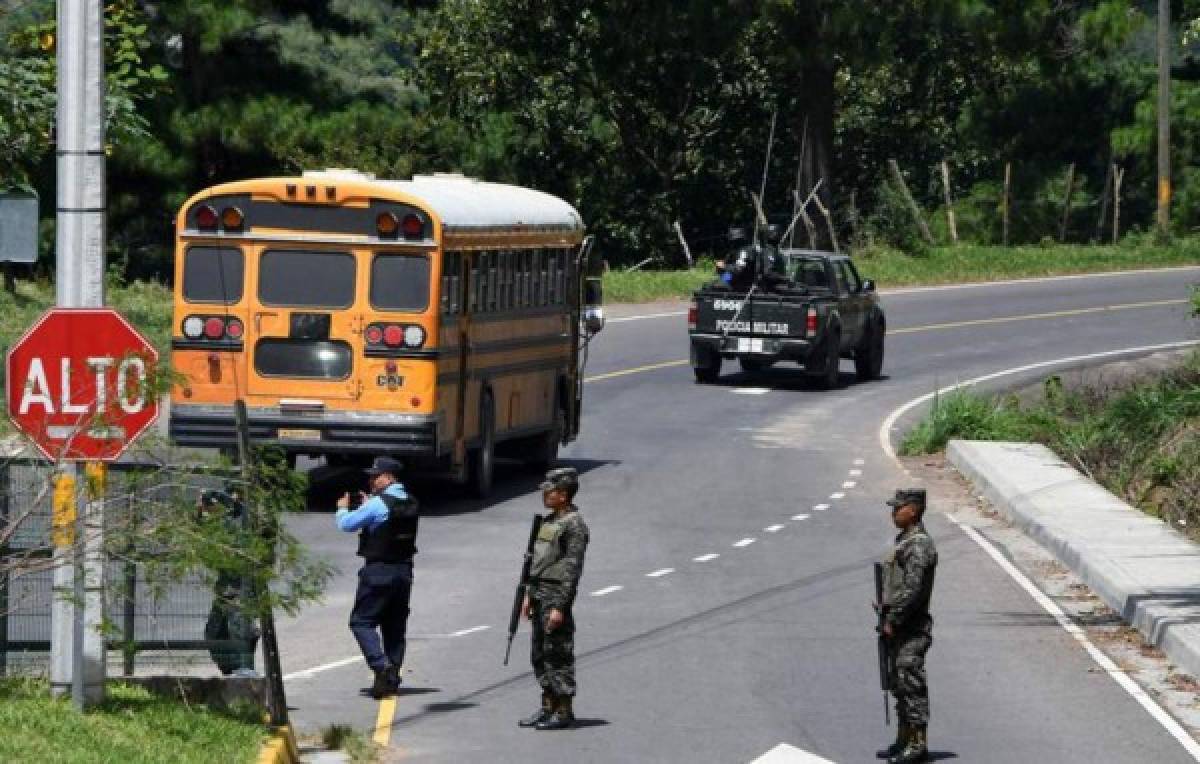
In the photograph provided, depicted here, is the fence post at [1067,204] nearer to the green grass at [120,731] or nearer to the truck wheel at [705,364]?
the truck wheel at [705,364]

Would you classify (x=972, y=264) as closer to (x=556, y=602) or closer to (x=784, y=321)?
(x=784, y=321)

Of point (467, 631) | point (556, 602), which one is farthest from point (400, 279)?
point (556, 602)

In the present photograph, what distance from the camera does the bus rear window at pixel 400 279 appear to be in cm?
2500

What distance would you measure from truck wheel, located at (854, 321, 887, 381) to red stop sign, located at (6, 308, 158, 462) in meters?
28.6

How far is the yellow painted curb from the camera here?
1297 centimetres

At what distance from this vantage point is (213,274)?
2534 cm

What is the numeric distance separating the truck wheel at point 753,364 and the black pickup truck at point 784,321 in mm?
97

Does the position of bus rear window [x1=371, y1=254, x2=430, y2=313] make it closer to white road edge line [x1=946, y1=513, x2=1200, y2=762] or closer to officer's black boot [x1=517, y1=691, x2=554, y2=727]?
white road edge line [x1=946, y1=513, x2=1200, y2=762]

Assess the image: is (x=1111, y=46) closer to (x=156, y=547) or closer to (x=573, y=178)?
(x=573, y=178)

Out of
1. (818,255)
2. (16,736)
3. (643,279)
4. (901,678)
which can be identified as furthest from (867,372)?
(16,736)

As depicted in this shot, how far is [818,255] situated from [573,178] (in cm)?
2747

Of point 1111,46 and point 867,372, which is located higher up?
point 1111,46

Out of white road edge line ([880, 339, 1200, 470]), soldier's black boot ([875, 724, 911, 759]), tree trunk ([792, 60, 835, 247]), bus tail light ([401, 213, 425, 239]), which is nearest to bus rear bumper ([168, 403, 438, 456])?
bus tail light ([401, 213, 425, 239])

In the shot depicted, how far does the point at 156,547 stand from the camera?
13.6 m
